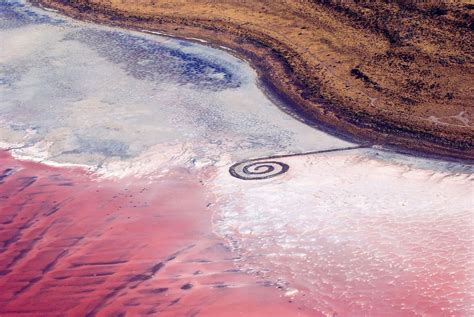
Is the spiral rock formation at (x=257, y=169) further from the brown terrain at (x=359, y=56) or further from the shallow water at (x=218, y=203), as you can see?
the brown terrain at (x=359, y=56)

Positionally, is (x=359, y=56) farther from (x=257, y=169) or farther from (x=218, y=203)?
(x=218, y=203)

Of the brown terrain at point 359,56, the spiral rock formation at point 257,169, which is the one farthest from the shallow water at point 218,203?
the brown terrain at point 359,56

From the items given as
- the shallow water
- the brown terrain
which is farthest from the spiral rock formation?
the brown terrain

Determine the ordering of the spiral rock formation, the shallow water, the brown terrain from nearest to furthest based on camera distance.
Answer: the shallow water, the spiral rock formation, the brown terrain

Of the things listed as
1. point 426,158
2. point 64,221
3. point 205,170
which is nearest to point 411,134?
point 426,158

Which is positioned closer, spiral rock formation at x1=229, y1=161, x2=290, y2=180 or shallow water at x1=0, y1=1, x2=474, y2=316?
shallow water at x1=0, y1=1, x2=474, y2=316

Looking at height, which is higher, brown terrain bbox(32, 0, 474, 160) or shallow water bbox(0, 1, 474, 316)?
brown terrain bbox(32, 0, 474, 160)

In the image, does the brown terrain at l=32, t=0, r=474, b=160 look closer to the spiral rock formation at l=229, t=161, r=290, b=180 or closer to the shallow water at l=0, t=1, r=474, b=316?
the shallow water at l=0, t=1, r=474, b=316

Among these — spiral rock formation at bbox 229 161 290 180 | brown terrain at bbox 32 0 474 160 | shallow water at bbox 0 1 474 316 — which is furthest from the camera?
brown terrain at bbox 32 0 474 160
